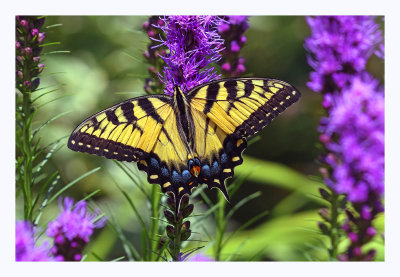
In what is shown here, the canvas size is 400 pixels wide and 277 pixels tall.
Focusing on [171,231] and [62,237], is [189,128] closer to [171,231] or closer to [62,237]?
[171,231]

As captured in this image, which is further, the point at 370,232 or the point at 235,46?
the point at 235,46

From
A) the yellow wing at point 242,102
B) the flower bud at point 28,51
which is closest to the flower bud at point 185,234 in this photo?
the yellow wing at point 242,102

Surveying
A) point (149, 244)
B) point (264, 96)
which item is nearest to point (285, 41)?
point (264, 96)

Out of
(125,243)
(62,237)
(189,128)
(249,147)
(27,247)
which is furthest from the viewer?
(249,147)

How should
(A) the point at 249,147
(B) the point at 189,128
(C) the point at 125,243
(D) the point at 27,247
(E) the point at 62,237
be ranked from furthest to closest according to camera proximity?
1. (A) the point at 249,147
2. (C) the point at 125,243
3. (B) the point at 189,128
4. (E) the point at 62,237
5. (D) the point at 27,247

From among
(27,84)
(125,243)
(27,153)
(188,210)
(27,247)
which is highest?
(27,84)

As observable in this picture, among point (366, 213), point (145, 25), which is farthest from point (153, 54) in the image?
point (366, 213)

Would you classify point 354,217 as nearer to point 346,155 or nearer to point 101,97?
point 346,155
